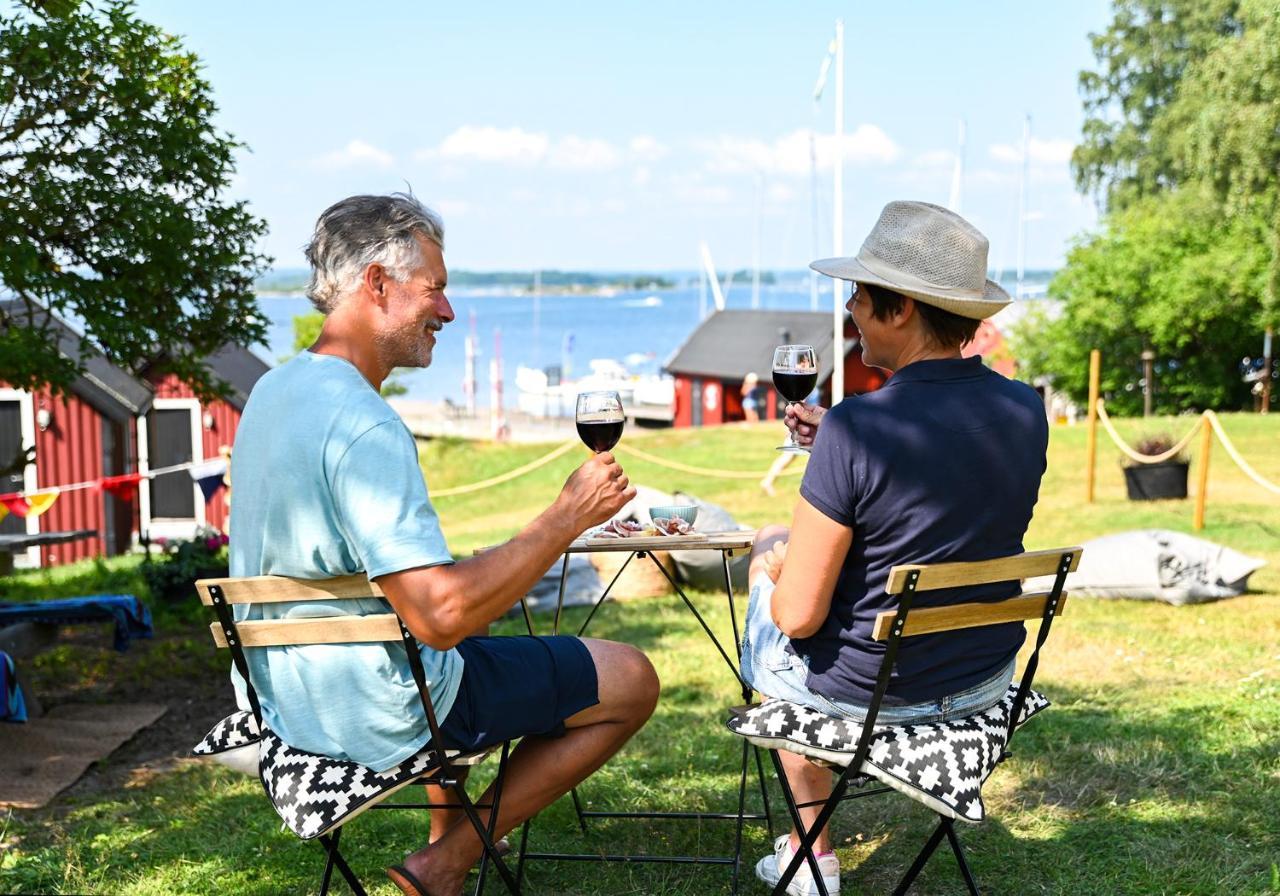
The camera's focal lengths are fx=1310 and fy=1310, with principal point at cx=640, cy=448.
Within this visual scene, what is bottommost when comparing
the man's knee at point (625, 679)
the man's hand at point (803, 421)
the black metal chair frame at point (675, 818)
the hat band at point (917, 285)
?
the black metal chair frame at point (675, 818)

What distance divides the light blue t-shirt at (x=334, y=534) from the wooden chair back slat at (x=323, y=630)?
6 centimetres

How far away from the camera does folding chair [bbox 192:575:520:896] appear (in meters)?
2.49

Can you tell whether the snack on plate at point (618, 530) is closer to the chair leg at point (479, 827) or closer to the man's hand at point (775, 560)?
the man's hand at point (775, 560)

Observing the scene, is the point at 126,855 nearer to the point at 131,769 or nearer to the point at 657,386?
the point at 131,769

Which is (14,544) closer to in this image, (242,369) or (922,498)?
(922,498)

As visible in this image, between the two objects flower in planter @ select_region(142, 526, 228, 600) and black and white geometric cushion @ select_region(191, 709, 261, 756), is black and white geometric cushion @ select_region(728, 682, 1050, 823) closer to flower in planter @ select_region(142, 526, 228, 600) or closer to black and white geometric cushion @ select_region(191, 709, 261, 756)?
black and white geometric cushion @ select_region(191, 709, 261, 756)

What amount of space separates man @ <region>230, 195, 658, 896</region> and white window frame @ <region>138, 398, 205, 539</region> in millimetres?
19551

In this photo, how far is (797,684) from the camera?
2840mm

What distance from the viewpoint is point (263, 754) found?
2750 mm

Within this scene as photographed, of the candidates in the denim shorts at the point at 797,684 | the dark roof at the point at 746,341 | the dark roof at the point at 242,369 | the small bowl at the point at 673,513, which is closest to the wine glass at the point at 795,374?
the small bowl at the point at 673,513

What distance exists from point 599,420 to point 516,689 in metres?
0.61

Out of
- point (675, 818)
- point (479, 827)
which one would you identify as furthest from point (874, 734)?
point (675, 818)

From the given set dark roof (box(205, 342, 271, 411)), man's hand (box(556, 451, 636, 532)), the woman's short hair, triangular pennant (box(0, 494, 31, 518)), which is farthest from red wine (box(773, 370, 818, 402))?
dark roof (box(205, 342, 271, 411))

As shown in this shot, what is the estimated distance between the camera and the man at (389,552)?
94.5 inches
